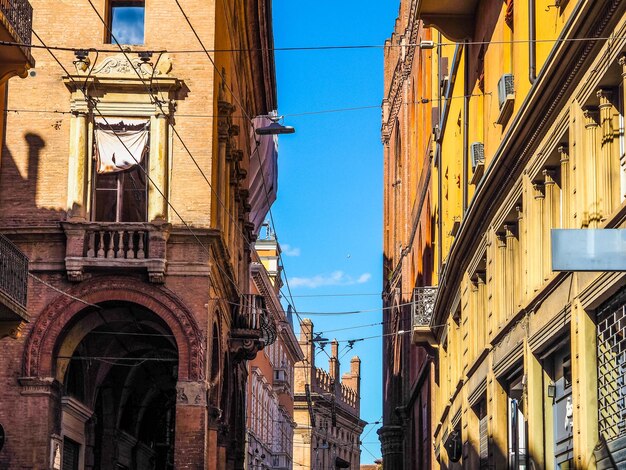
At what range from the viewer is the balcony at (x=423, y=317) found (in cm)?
3256

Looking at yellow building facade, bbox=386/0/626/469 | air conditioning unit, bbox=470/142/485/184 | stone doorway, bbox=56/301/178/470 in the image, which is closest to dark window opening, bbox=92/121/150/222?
stone doorway, bbox=56/301/178/470

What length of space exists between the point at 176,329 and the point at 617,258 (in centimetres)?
1904

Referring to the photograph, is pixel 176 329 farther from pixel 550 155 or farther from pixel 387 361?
Result: pixel 387 361

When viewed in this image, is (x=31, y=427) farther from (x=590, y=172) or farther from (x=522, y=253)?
(x=590, y=172)

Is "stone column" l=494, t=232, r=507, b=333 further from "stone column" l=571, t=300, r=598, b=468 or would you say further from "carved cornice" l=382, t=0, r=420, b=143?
"carved cornice" l=382, t=0, r=420, b=143

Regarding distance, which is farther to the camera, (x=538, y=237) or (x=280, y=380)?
(x=280, y=380)

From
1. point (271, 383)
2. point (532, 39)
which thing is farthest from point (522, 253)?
point (271, 383)

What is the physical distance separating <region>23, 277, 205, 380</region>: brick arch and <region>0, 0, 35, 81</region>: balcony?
28.7 feet

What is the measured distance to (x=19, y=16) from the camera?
19547 mm

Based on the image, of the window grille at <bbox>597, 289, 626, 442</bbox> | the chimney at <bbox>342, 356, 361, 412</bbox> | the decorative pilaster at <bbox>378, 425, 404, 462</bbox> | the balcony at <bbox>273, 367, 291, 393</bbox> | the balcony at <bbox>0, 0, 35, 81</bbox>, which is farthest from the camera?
the chimney at <bbox>342, 356, 361, 412</bbox>

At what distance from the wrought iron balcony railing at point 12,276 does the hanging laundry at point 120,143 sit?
330 inches

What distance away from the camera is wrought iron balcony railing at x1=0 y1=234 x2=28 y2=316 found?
19500 mm

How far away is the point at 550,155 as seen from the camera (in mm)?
16188

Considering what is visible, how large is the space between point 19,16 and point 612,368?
1056 centimetres
